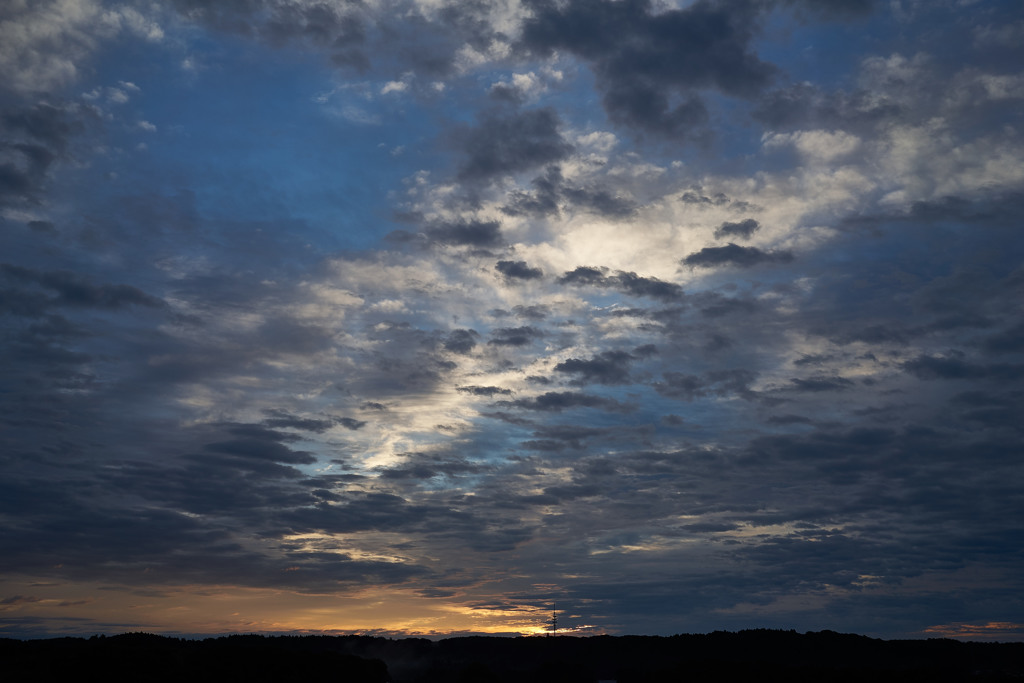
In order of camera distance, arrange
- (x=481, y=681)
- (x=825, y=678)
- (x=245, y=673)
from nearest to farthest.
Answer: (x=245, y=673)
(x=825, y=678)
(x=481, y=681)

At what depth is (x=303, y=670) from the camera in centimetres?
12731

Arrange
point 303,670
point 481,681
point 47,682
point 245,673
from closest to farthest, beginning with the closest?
point 47,682, point 245,673, point 303,670, point 481,681

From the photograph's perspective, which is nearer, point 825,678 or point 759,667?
point 825,678

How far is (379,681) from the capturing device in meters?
146

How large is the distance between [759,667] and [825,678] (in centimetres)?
2136

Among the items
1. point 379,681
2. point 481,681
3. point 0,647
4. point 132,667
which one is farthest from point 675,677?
point 0,647

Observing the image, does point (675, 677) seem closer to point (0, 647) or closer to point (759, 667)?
point (759, 667)

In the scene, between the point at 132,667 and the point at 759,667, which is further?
the point at 759,667

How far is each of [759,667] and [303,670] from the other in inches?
4328

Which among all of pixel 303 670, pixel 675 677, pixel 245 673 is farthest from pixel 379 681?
pixel 675 677

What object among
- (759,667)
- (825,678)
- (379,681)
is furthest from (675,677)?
(379,681)

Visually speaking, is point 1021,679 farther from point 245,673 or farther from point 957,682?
point 245,673

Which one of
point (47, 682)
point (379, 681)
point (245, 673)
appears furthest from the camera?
point (379, 681)

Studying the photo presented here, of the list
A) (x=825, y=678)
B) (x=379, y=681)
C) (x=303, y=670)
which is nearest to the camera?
(x=303, y=670)
